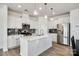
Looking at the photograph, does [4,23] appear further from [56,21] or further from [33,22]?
[56,21]

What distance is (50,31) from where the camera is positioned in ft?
23.8

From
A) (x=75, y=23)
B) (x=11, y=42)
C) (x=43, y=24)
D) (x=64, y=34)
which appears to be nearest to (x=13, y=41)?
(x=11, y=42)

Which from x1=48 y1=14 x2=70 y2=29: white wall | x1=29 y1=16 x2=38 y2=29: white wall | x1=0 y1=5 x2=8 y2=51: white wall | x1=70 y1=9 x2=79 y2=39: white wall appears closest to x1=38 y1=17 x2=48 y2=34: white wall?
x1=29 y1=16 x2=38 y2=29: white wall

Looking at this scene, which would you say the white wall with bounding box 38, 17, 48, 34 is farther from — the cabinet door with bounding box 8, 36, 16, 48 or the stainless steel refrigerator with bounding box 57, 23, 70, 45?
the cabinet door with bounding box 8, 36, 16, 48

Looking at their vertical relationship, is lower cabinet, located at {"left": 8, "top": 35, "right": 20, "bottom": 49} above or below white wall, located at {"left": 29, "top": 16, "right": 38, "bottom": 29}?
below

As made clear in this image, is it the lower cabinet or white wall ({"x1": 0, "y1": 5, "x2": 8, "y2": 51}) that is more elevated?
white wall ({"x1": 0, "y1": 5, "x2": 8, "y2": 51})

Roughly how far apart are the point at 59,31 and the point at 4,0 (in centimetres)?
514

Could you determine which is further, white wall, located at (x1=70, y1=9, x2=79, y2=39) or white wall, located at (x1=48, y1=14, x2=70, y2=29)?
white wall, located at (x1=48, y1=14, x2=70, y2=29)

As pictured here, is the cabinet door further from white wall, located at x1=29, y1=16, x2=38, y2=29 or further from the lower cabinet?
white wall, located at x1=29, y1=16, x2=38, y2=29

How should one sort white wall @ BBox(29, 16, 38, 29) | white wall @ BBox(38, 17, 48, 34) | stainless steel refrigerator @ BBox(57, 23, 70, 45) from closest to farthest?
stainless steel refrigerator @ BBox(57, 23, 70, 45), white wall @ BBox(29, 16, 38, 29), white wall @ BBox(38, 17, 48, 34)

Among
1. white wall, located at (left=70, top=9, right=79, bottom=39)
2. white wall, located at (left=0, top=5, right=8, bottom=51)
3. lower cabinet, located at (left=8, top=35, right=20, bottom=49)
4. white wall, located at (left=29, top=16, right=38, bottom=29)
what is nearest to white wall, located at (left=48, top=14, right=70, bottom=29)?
white wall, located at (left=70, top=9, right=79, bottom=39)

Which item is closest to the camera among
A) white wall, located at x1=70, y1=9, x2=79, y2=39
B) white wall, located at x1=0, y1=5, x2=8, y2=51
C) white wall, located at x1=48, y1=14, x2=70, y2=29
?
white wall, located at x1=0, y1=5, x2=8, y2=51

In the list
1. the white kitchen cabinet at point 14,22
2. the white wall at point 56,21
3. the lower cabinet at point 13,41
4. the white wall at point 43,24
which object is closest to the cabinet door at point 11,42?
the lower cabinet at point 13,41

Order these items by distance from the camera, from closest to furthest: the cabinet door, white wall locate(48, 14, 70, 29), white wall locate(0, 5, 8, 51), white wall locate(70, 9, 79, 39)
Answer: white wall locate(0, 5, 8, 51) < the cabinet door < white wall locate(70, 9, 79, 39) < white wall locate(48, 14, 70, 29)
